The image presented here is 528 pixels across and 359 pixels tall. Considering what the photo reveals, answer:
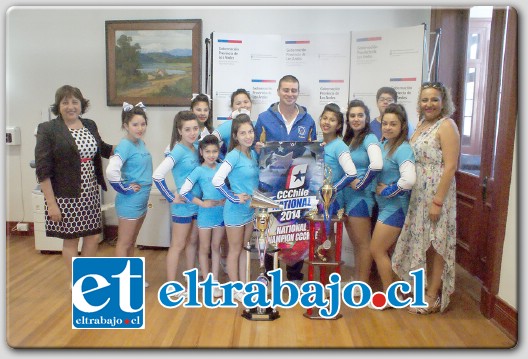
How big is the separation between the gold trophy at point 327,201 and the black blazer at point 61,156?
92 centimetres

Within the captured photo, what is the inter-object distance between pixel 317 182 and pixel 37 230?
1279mm

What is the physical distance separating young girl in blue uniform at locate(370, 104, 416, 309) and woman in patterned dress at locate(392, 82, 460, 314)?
0.05 meters

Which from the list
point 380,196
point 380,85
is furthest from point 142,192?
point 380,85

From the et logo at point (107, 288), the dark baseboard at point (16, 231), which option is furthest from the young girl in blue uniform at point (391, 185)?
the dark baseboard at point (16, 231)

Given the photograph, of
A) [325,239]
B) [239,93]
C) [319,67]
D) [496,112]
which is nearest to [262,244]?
[325,239]

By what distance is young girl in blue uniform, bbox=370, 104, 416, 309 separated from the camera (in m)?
2.05

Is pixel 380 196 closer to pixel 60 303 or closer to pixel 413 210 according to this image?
pixel 413 210

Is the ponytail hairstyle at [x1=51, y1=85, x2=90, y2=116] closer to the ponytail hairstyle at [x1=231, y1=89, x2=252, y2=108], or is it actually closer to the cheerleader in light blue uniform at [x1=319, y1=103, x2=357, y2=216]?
the ponytail hairstyle at [x1=231, y1=89, x2=252, y2=108]

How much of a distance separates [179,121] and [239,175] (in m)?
0.35

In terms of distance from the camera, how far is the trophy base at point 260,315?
2006 mm

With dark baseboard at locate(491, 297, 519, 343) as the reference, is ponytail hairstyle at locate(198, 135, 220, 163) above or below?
above

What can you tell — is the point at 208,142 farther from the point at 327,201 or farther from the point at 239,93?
the point at 327,201

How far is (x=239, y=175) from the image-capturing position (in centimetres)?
205

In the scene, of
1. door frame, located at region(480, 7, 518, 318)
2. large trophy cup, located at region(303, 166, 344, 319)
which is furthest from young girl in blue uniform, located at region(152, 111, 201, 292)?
door frame, located at region(480, 7, 518, 318)
